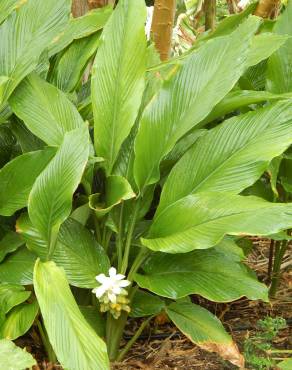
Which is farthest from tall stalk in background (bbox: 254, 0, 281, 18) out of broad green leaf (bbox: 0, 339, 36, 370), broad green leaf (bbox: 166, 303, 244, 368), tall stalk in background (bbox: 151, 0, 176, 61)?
broad green leaf (bbox: 0, 339, 36, 370)

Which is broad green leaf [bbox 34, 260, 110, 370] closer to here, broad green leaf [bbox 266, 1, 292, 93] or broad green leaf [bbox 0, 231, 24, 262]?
broad green leaf [bbox 0, 231, 24, 262]

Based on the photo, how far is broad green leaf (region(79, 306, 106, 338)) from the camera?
1623 millimetres

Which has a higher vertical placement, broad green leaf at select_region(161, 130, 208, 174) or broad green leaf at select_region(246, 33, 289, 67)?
broad green leaf at select_region(246, 33, 289, 67)

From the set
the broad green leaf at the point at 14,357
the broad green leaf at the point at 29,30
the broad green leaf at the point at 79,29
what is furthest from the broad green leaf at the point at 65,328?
the broad green leaf at the point at 79,29

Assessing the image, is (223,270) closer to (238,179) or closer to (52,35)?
(238,179)

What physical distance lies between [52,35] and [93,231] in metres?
0.57

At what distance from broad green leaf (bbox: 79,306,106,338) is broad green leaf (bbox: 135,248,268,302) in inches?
6.8

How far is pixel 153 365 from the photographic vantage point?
5.54 feet

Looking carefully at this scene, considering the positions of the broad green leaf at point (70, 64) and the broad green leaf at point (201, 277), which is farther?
the broad green leaf at point (70, 64)

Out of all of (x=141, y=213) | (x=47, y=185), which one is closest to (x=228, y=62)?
(x=141, y=213)

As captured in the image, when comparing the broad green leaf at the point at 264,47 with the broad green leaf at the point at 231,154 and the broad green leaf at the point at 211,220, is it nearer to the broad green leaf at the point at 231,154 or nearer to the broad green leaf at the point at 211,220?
the broad green leaf at the point at 231,154

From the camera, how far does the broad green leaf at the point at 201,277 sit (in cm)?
147

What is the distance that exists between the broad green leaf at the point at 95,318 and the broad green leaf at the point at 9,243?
9.6 inches

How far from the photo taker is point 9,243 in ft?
5.40
